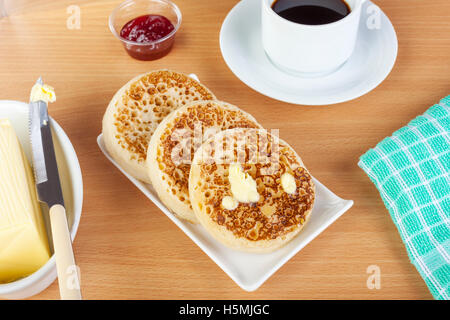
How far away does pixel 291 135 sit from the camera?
42.1 inches

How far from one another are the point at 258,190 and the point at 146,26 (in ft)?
2.05

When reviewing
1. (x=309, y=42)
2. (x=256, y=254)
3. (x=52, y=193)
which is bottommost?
(x=256, y=254)

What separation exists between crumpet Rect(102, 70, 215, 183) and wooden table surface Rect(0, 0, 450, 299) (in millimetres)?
115

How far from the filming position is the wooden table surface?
0.88m

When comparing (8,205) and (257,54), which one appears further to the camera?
(257,54)

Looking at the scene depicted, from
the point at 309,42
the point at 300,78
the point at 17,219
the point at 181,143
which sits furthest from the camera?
the point at 300,78

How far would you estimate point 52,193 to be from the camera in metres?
0.81

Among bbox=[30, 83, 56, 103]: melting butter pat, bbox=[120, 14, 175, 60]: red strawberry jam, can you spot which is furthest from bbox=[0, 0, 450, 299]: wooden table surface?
bbox=[30, 83, 56, 103]: melting butter pat

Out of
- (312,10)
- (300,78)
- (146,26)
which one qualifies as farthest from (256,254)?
(146,26)

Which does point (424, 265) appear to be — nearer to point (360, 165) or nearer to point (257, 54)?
point (360, 165)

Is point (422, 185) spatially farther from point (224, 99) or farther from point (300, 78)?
point (224, 99)

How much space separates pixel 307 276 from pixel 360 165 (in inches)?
10.9

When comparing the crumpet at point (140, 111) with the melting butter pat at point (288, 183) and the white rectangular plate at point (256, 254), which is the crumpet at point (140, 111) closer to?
the white rectangular plate at point (256, 254)
